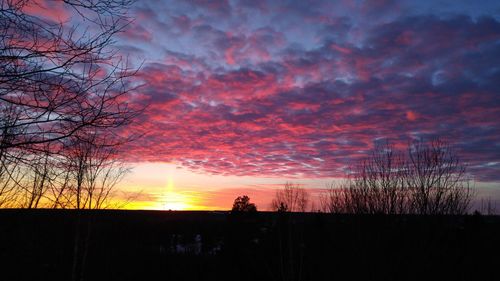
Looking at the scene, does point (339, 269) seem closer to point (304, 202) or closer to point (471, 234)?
point (304, 202)

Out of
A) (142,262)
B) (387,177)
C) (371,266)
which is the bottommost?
(142,262)

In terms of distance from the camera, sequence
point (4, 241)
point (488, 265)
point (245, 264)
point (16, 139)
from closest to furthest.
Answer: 1. point (16, 139)
2. point (4, 241)
3. point (488, 265)
4. point (245, 264)

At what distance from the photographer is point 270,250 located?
26281 millimetres

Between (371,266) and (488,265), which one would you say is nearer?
(371,266)

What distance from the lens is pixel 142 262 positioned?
33.6m

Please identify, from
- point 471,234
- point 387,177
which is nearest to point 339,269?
point 387,177

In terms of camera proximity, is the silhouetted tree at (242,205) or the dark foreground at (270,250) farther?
the silhouetted tree at (242,205)

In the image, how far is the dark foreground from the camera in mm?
14953

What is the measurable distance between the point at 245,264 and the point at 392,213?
12547 millimetres

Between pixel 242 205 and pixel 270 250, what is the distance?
355cm

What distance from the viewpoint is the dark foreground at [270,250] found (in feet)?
49.1

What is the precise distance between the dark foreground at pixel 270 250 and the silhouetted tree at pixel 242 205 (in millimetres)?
466

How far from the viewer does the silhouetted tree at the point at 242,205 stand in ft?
84.3

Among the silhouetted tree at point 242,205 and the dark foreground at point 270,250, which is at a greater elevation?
the silhouetted tree at point 242,205
